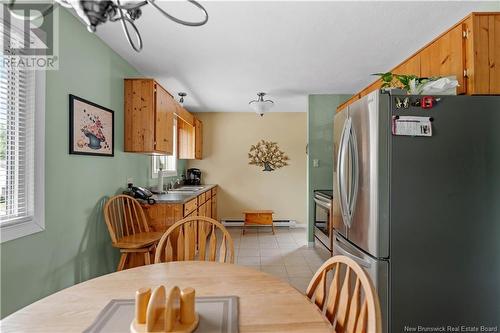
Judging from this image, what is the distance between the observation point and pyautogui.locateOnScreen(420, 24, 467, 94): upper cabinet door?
1.88 metres

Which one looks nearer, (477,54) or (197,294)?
(197,294)

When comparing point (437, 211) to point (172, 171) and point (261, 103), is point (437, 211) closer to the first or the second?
point (261, 103)

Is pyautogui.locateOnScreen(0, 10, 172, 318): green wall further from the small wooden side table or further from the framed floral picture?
the small wooden side table

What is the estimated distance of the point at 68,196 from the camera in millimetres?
1940

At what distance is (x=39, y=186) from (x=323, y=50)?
8.42 ft

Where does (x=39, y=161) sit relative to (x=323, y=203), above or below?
above

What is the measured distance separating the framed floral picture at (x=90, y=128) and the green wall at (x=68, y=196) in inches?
2.2

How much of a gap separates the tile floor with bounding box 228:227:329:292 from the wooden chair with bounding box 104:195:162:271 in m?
1.34

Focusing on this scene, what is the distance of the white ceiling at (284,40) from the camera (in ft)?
6.14

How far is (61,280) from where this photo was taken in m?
1.88

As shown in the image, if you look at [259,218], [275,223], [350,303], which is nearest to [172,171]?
[259,218]

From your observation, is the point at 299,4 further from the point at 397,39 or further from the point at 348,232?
the point at 348,232

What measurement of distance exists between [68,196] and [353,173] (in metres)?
2.14

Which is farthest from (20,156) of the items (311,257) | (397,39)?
(311,257)
